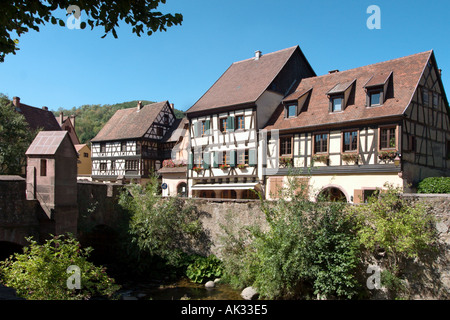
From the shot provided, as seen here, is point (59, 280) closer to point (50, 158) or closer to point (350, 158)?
point (50, 158)

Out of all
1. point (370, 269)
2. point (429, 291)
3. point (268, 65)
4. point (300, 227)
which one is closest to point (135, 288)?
point (300, 227)

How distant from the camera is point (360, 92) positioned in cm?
1991

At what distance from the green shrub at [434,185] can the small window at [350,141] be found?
3390mm

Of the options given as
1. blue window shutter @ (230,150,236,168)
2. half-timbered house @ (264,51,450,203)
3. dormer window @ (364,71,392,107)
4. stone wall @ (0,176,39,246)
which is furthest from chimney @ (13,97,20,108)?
dormer window @ (364,71,392,107)

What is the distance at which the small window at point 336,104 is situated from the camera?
19858 millimetres

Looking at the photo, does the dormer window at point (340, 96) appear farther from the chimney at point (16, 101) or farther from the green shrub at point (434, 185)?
the chimney at point (16, 101)

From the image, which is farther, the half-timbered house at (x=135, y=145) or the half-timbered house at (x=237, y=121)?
the half-timbered house at (x=135, y=145)

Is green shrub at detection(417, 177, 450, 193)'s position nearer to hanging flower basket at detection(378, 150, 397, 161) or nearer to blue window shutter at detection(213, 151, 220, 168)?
hanging flower basket at detection(378, 150, 397, 161)

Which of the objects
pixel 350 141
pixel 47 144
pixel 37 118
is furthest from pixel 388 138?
pixel 37 118

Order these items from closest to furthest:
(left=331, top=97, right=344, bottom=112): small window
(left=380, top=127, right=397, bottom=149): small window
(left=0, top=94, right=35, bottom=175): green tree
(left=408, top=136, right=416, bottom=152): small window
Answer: (left=380, top=127, right=397, bottom=149): small window → (left=408, top=136, right=416, bottom=152): small window → (left=331, top=97, right=344, bottom=112): small window → (left=0, top=94, right=35, bottom=175): green tree

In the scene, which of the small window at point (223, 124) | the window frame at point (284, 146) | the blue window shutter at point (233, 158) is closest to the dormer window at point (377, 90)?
the window frame at point (284, 146)

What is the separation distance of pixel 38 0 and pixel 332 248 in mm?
10743

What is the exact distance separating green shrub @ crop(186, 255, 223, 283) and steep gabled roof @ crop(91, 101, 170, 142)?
19.8m

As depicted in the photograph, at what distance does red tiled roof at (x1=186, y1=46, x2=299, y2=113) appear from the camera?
78.0ft
